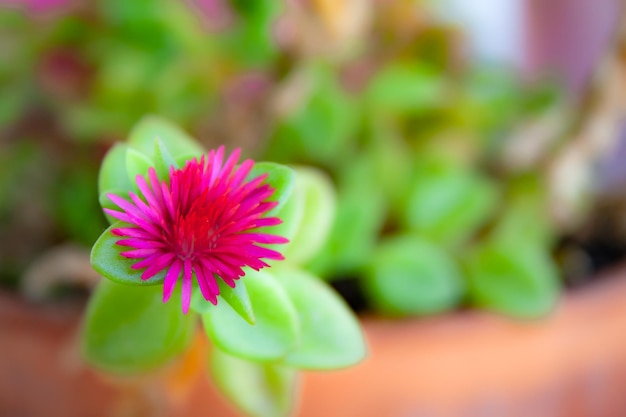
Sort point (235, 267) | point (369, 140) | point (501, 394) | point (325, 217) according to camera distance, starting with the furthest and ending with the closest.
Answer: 1. point (369, 140)
2. point (501, 394)
3. point (325, 217)
4. point (235, 267)

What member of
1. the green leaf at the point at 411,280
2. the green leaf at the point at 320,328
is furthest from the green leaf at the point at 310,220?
the green leaf at the point at 411,280

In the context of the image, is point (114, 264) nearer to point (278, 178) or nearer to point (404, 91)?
point (278, 178)

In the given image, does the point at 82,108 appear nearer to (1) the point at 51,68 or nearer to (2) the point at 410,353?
(1) the point at 51,68

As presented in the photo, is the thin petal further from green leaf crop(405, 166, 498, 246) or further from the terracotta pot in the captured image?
green leaf crop(405, 166, 498, 246)

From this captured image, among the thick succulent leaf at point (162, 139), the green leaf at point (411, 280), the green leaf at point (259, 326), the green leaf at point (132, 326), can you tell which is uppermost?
the thick succulent leaf at point (162, 139)

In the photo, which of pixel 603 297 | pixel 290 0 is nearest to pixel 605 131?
pixel 603 297

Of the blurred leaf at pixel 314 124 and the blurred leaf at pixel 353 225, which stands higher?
the blurred leaf at pixel 314 124

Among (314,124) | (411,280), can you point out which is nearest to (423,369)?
(411,280)

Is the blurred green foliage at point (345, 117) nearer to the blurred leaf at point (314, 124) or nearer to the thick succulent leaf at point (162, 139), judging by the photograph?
the blurred leaf at point (314, 124)
